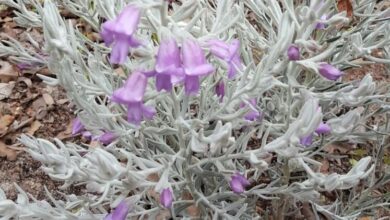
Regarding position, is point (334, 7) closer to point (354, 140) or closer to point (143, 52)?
point (354, 140)

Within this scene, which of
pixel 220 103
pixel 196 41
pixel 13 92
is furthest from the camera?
pixel 13 92

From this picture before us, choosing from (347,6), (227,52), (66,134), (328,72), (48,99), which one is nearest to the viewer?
(227,52)

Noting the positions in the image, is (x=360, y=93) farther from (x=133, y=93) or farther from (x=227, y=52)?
(x=133, y=93)

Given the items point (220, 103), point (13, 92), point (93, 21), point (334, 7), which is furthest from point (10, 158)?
point (334, 7)

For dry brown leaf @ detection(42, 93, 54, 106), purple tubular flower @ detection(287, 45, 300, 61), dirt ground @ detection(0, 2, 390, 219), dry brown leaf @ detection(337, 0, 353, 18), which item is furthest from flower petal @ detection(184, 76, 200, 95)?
dry brown leaf @ detection(42, 93, 54, 106)

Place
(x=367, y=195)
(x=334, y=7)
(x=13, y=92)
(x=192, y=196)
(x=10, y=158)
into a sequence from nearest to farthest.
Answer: (x=192, y=196) → (x=334, y=7) → (x=367, y=195) → (x=10, y=158) → (x=13, y=92)

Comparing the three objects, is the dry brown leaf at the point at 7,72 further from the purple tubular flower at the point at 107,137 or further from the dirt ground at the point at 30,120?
the purple tubular flower at the point at 107,137

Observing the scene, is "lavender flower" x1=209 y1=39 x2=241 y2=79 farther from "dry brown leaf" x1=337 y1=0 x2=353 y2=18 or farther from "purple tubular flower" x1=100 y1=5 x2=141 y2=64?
"dry brown leaf" x1=337 y1=0 x2=353 y2=18

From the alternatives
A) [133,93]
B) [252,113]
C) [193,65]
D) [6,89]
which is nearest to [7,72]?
[6,89]
